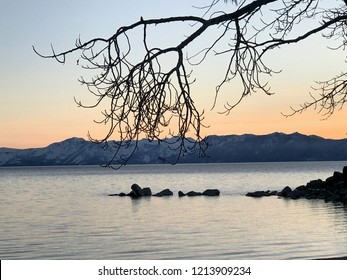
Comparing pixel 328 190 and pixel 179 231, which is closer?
pixel 179 231

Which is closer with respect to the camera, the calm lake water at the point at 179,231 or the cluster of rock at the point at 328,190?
the calm lake water at the point at 179,231

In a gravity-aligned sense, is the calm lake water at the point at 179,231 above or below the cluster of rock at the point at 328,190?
below

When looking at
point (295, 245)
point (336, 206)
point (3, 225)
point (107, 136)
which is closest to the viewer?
point (107, 136)

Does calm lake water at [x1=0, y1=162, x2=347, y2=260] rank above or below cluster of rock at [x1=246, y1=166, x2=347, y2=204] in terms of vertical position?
below

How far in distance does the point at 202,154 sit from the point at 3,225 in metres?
43.4

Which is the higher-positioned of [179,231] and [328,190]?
[328,190]

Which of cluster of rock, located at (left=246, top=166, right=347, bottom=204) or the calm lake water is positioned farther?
cluster of rock, located at (left=246, top=166, right=347, bottom=204)

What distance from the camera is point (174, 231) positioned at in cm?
4225

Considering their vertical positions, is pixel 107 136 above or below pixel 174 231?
above
